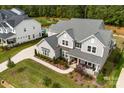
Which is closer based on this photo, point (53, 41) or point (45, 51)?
point (53, 41)

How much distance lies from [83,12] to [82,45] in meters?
29.9

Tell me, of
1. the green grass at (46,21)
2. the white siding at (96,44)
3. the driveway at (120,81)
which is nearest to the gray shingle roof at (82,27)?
the white siding at (96,44)

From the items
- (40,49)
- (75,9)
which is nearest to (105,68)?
(40,49)

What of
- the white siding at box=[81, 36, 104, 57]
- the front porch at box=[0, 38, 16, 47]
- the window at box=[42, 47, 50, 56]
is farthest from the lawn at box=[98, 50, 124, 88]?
the front porch at box=[0, 38, 16, 47]

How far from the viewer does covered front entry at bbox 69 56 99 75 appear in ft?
78.8

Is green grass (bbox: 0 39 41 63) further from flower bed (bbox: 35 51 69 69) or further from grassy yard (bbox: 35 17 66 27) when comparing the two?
grassy yard (bbox: 35 17 66 27)

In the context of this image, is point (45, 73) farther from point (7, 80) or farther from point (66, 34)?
point (66, 34)

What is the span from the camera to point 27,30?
116 feet

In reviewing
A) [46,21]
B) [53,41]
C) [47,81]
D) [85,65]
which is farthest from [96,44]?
[46,21]

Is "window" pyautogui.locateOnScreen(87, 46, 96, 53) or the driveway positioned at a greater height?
"window" pyautogui.locateOnScreen(87, 46, 96, 53)

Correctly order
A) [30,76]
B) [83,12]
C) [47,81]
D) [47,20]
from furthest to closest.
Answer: [83,12] < [47,20] < [30,76] < [47,81]

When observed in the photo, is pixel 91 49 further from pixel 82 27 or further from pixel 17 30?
pixel 17 30

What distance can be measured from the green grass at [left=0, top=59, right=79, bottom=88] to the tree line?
28.7m

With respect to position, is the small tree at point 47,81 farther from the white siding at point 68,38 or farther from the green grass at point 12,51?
the green grass at point 12,51
